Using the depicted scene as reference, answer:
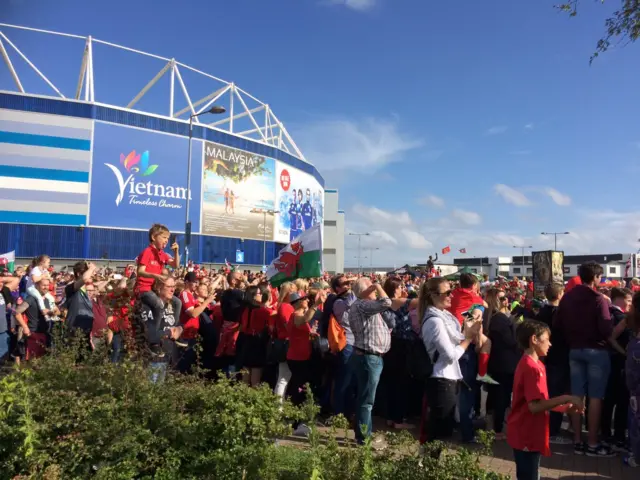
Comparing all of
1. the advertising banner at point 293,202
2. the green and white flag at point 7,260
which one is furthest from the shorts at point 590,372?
the advertising banner at point 293,202

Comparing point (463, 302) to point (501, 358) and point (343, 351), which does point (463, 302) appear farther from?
point (343, 351)

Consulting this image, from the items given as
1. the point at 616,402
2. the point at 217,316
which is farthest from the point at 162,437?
the point at 616,402

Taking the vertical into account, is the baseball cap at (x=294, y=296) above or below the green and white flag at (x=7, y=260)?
below

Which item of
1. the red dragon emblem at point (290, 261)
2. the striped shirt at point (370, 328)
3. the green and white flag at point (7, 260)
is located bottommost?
the striped shirt at point (370, 328)

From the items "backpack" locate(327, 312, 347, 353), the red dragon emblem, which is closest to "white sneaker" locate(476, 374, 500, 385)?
"backpack" locate(327, 312, 347, 353)

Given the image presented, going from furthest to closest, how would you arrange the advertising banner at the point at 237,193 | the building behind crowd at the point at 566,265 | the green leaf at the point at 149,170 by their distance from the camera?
1. the building behind crowd at the point at 566,265
2. the advertising banner at the point at 237,193
3. the green leaf at the point at 149,170

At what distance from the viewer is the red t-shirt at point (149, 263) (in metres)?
5.74

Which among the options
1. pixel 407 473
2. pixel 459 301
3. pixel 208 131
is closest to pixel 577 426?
pixel 459 301

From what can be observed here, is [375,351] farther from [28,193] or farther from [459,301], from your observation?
[28,193]

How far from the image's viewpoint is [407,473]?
2916mm

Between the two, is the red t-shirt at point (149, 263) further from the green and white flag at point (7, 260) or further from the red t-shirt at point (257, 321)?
the green and white flag at point (7, 260)

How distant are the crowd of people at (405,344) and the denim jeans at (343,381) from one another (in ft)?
0.06

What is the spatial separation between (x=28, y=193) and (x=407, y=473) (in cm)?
4267

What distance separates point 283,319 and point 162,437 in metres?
3.04
